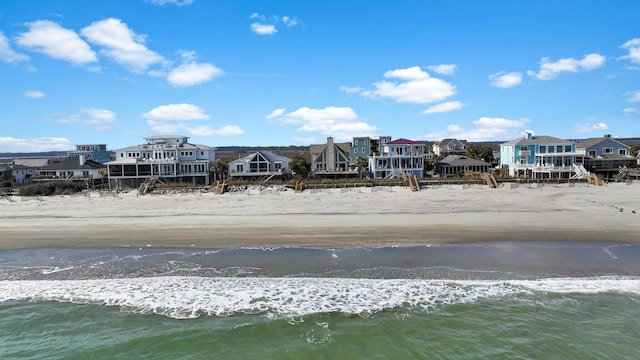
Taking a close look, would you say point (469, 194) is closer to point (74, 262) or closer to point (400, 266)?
point (400, 266)

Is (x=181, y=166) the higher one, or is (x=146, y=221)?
(x=181, y=166)

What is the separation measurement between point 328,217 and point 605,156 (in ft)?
149

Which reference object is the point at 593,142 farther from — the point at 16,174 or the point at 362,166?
the point at 16,174

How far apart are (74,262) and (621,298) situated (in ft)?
72.1

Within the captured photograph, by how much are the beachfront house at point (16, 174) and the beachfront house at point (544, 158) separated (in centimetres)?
6684

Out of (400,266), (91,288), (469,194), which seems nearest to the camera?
(91,288)

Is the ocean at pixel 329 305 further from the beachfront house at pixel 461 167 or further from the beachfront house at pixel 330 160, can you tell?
the beachfront house at pixel 330 160

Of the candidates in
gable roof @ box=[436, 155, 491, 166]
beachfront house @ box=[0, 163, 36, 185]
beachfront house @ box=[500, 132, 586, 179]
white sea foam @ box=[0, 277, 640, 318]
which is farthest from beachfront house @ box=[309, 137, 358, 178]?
white sea foam @ box=[0, 277, 640, 318]

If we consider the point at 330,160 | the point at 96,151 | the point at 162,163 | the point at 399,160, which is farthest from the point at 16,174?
the point at 399,160

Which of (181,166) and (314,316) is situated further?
(181,166)

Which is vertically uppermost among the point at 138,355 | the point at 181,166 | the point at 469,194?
the point at 181,166

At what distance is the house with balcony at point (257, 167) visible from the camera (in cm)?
5353

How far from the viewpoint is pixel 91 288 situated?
15.4m

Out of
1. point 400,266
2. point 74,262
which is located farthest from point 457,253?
point 74,262
